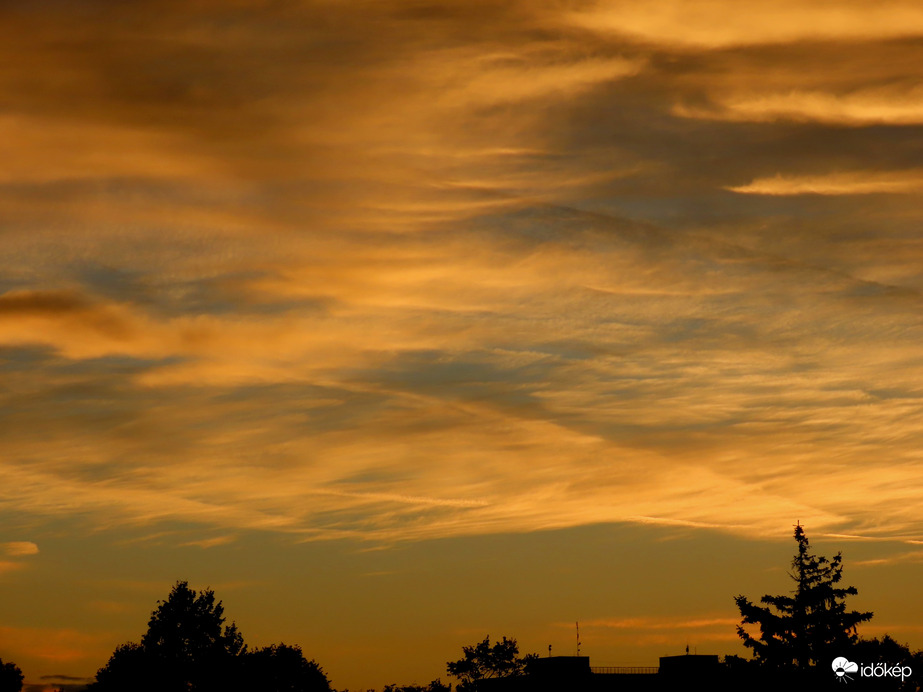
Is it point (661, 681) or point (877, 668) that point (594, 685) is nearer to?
point (661, 681)

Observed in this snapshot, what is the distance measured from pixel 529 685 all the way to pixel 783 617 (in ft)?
113

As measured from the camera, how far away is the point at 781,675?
15050cm

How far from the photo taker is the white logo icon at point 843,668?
474 ft

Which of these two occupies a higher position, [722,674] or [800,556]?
[800,556]

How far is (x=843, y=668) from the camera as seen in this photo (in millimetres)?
146625

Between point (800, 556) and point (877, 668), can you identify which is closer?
point (877, 668)

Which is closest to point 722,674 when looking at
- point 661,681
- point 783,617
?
point 661,681

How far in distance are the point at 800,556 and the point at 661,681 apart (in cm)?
2827

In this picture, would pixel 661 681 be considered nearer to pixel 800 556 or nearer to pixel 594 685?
pixel 594 685

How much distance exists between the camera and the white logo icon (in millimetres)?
144625

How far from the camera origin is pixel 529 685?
15250 centimetres

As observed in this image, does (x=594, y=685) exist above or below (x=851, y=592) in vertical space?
below

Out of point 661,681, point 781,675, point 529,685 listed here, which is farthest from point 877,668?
point 529,685

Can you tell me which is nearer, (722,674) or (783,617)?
(722,674)
